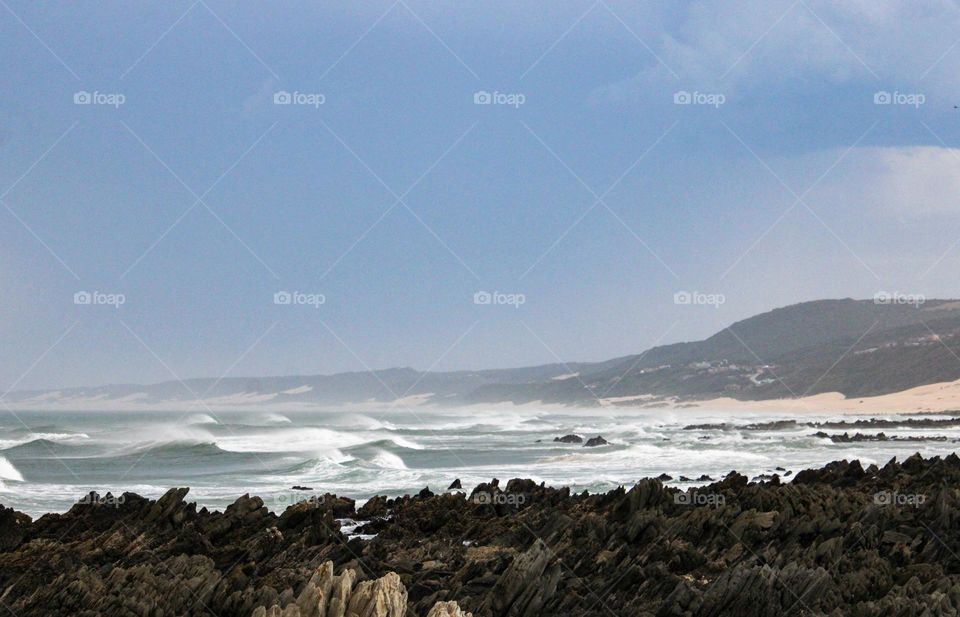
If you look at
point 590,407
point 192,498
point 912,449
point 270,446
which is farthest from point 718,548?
point 590,407

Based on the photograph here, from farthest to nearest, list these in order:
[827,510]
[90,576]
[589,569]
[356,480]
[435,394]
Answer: [435,394] < [356,480] < [827,510] < [589,569] < [90,576]

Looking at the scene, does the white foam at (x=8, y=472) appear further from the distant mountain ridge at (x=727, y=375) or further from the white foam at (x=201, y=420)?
the distant mountain ridge at (x=727, y=375)

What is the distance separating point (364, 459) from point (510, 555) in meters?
24.3

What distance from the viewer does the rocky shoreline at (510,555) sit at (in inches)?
314

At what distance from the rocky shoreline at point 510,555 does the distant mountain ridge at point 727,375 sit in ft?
271

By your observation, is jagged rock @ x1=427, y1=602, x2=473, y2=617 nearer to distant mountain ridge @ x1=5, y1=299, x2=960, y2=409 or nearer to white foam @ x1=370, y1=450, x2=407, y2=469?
white foam @ x1=370, y1=450, x2=407, y2=469

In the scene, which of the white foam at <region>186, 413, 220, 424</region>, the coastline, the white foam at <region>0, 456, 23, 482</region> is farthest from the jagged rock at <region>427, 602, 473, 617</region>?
the coastline

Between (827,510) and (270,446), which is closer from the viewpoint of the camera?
(827,510)

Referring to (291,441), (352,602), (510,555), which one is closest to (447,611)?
(352,602)

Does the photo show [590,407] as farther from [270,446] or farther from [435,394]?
[270,446]

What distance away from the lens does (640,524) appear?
1103 cm

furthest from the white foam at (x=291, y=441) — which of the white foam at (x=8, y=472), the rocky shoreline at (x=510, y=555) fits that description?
the rocky shoreline at (x=510, y=555)

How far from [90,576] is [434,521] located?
5.51 m

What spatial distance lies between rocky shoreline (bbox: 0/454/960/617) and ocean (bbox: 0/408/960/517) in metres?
6.19
